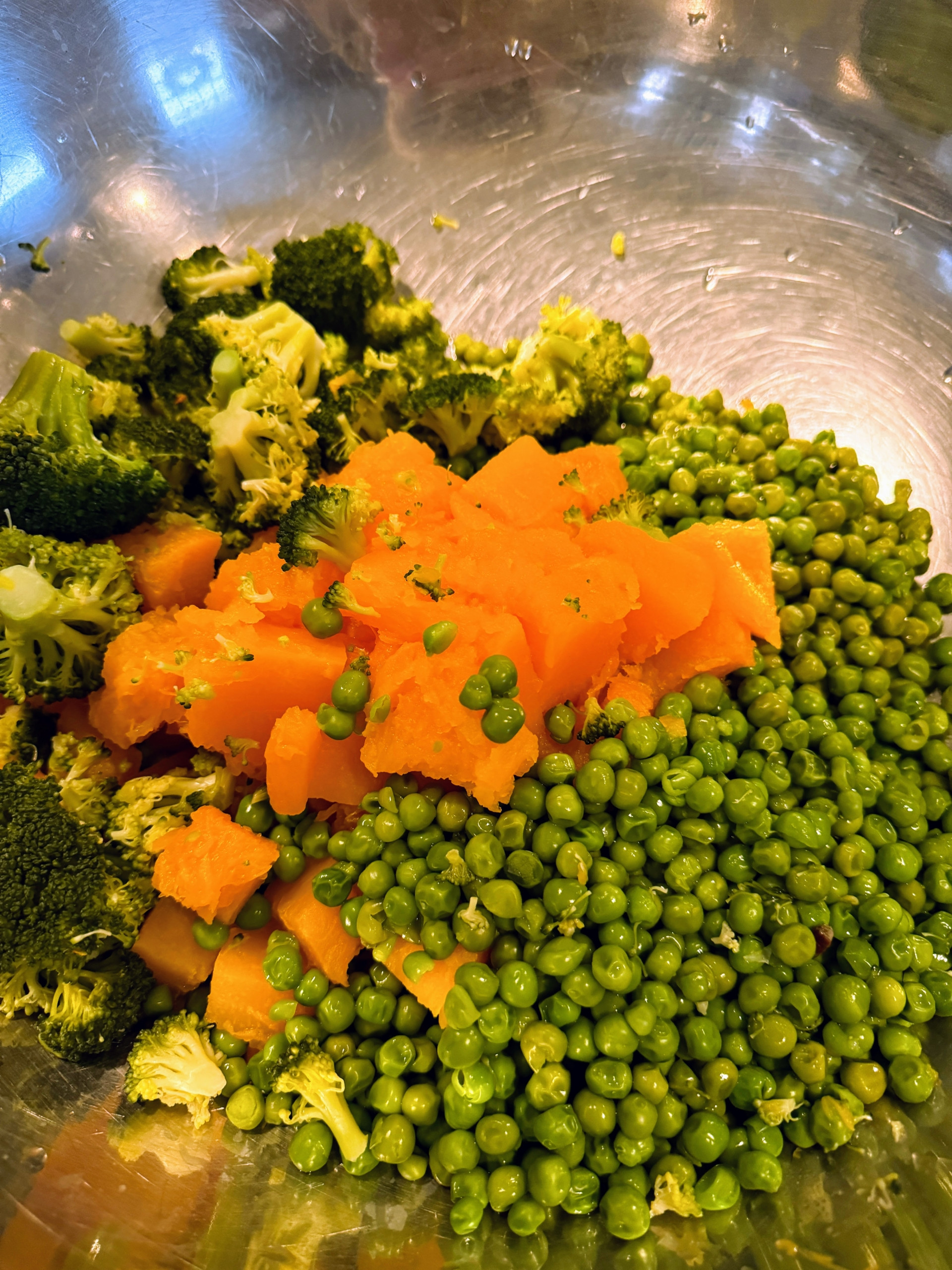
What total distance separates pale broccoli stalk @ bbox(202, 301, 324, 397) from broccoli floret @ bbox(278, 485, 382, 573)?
3.25 ft

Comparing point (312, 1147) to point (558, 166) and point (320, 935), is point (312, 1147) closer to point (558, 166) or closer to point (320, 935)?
point (320, 935)

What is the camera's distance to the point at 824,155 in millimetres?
4266

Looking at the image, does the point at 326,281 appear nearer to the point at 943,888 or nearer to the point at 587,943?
the point at 587,943

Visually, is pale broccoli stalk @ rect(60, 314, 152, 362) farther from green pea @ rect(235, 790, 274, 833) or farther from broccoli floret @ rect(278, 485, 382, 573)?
green pea @ rect(235, 790, 274, 833)

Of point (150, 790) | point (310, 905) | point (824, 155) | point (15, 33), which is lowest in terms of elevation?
point (310, 905)

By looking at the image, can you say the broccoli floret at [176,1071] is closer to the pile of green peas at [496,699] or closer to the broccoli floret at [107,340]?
the pile of green peas at [496,699]

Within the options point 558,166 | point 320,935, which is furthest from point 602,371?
point 320,935

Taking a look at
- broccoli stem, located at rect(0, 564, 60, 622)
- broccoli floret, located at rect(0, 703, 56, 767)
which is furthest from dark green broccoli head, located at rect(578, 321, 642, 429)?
broccoli floret, located at rect(0, 703, 56, 767)

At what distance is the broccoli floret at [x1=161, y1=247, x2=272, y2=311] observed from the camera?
149 inches

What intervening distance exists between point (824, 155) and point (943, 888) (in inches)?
151

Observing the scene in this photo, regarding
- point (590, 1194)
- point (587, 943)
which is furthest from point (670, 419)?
point (590, 1194)

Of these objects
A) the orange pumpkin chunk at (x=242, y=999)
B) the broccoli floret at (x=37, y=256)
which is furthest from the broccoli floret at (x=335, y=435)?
the orange pumpkin chunk at (x=242, y=999)

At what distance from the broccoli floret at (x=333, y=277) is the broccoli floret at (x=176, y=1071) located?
3098mm

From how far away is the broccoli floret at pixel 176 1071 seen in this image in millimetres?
2453
